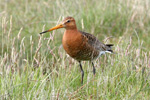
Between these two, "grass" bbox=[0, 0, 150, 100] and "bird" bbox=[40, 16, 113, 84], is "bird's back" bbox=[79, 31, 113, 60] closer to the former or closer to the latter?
"bird" bbox=[40, 16, 113, 84]

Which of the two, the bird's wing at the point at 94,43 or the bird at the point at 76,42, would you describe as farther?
the bird's wing at the point at 94,43

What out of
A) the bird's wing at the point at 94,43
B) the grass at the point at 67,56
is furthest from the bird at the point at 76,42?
the grass at the point at 67,56

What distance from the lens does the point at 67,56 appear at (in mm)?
5383

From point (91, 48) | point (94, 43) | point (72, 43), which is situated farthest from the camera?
point (94, 43)

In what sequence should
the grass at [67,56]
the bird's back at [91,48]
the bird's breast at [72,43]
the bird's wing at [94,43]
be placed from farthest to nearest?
the bird's wing at [94,43] < the bird's back at [91,48] < the bird's breast at [72,43] < the grass at [67,56]

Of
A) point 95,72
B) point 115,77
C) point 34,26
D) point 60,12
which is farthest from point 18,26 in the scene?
point 115,77

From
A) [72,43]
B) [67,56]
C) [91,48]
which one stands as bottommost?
[67,56]

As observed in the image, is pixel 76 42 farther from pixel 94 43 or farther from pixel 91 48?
pixel 94 43

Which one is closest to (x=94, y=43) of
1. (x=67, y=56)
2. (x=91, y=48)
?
(x=91, y=48)

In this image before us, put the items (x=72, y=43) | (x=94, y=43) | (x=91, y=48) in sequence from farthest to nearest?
(x=94, y=43), (x=91, y=48), (x=72, y=43)

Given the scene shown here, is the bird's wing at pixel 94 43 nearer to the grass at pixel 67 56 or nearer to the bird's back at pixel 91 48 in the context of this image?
the bird's back at pixel 91 48

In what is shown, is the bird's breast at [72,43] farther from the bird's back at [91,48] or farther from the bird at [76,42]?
the bird's back at [91,48]

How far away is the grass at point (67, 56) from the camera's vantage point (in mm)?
4172

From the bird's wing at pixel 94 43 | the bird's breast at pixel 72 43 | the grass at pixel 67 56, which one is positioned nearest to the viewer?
the grass at pixel 67 56
